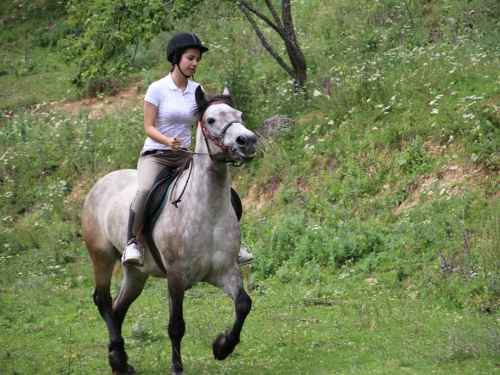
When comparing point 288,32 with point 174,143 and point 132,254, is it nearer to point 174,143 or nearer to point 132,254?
point 174,143

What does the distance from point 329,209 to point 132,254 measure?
5.80 meters

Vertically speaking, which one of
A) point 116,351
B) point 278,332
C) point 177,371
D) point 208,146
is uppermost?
point 208,146

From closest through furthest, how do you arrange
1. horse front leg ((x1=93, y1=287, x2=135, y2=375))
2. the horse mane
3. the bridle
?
the bridle → the horse mane → horse front leg ((x1=93, y1=287, x2=135, y2=375))

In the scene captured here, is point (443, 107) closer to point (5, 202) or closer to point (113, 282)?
point (113, 282)

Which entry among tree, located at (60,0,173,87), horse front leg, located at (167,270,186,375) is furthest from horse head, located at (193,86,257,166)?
tree, located at (60,0,173,87)

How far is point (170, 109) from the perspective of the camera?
22.9 ft

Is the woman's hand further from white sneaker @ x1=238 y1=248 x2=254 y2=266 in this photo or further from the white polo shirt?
white sneaker @ x1=238 y1=248 x2=254 y2=266

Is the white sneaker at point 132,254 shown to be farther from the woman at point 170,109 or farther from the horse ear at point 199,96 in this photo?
the horse ear at point 199,96

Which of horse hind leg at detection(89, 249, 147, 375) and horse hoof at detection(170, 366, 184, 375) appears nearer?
horse hoof at detection(170, 366, 184, 375)

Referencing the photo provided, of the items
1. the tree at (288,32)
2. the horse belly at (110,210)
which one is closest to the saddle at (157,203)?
the horse belly at (110,210)

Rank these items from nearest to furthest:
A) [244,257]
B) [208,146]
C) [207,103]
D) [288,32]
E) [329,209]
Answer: [208,146], [207,103], [244,257], [329,209], [288,32]

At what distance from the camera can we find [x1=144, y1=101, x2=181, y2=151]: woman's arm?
6679mm

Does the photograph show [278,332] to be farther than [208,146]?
Yes

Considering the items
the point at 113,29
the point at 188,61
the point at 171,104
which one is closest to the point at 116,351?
the point at 171,104
